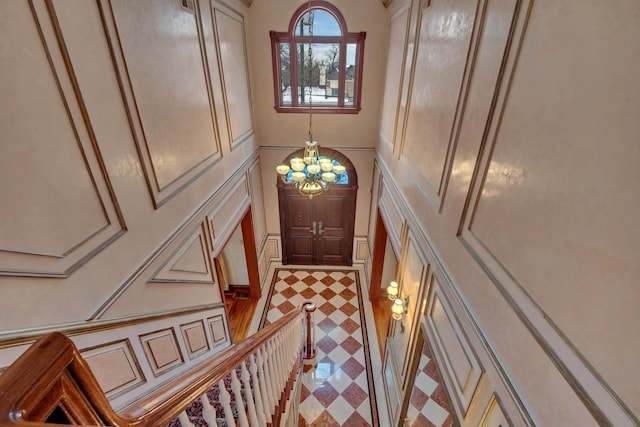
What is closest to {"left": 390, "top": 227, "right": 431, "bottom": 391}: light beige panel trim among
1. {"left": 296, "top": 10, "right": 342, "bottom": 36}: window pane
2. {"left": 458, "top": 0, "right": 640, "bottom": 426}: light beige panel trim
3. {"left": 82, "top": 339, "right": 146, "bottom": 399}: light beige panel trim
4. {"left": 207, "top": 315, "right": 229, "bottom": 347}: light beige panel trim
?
{"left": 458, "top": 0, "right": 640, "bottom": 426}: light beige panel trim

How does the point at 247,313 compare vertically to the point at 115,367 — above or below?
below

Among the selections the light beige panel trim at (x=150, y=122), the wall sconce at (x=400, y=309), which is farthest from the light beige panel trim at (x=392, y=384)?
the light beige panel trim at (x=150, y=122)

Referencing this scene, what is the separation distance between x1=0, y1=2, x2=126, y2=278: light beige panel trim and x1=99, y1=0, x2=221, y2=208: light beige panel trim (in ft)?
1.26

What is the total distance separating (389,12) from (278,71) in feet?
6.10

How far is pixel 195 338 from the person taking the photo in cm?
299

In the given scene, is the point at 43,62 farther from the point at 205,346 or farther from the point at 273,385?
the point at 205,346

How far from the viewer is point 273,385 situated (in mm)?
2117

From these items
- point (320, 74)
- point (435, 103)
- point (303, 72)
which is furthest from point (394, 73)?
point (435, 103)

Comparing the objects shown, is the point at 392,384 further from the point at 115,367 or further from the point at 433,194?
the point at 115,367

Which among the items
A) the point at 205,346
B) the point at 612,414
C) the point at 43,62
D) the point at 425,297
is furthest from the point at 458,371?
the point at 43,62

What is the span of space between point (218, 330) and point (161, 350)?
1172 millimetres

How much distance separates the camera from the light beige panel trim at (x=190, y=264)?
2.45 meters

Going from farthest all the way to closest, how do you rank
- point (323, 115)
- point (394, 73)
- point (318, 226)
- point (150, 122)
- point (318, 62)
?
point (318, 226) → point (323, 115) → point (318, 62) → point (394, 73) → point (150, 122)

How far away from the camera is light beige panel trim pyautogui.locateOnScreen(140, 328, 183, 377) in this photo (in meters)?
2.22
